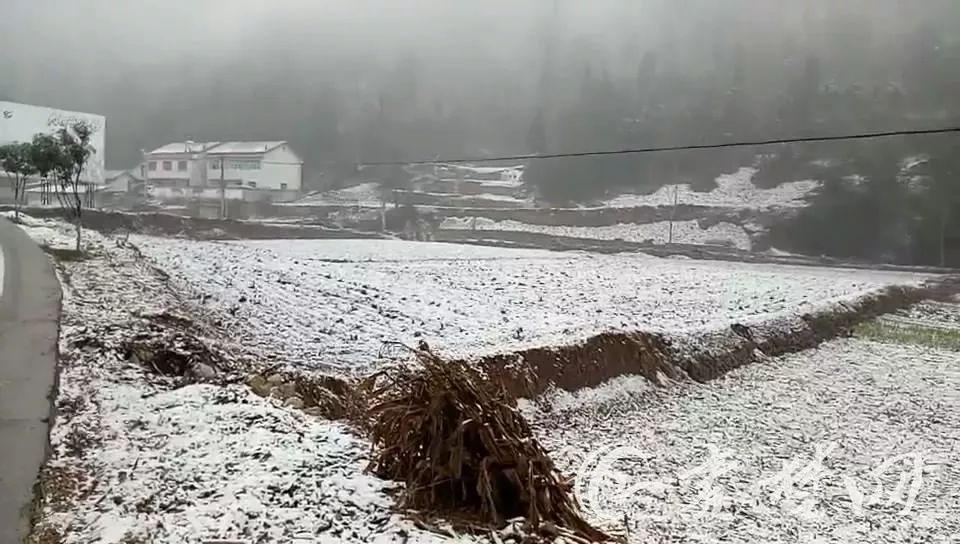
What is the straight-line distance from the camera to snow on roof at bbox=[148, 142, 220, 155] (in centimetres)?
1061

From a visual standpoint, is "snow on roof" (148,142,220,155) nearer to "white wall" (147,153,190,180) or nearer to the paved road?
"white wall" (147,153,190,180)

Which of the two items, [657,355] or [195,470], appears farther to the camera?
[657,355]

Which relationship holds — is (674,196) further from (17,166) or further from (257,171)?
(17,166)

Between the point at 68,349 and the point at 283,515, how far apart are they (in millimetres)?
2470

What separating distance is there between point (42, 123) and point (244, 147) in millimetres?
5811

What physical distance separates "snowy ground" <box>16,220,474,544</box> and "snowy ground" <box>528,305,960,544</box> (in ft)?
3.80

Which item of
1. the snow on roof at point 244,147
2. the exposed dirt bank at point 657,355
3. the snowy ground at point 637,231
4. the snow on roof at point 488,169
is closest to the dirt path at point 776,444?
the exposed dirt bank at point 657,355

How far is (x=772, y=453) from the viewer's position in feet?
13.8

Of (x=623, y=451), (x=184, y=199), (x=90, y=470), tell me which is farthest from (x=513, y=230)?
(x=90, y=470)

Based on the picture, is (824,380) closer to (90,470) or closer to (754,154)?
(90,470)

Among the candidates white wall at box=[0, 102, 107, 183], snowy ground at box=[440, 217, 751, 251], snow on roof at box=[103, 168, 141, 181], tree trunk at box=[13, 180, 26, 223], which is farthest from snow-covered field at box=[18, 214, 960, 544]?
snowy ground at box=[440, 217, 751, 251]

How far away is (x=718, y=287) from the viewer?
1179cm

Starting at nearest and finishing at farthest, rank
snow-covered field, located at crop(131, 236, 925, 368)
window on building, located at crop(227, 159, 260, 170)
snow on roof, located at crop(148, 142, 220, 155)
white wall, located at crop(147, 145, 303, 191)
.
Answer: snow-covered field, located at crop(131, 236, 925, 368), snow on roof, located at crop(148, 142, 220, 155), white wall, located at crop(147, 145, 303, 191), window on building, located at crop(227, 159, 260, 170)

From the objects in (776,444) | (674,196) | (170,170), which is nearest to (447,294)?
(776,444)
